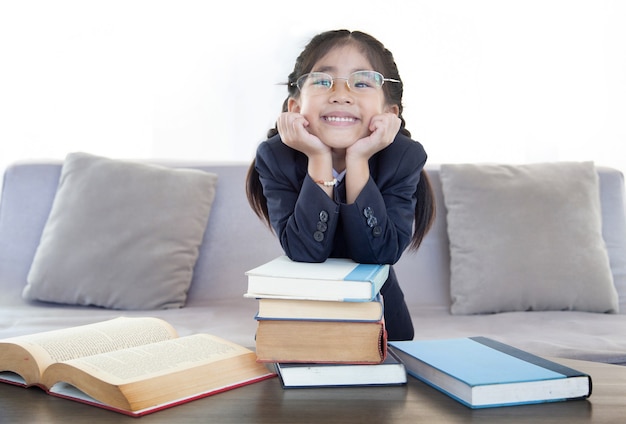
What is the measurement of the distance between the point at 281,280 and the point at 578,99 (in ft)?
7.50

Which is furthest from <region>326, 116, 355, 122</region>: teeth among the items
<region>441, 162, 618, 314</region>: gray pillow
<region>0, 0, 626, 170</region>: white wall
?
<region>0, 0, 626, 170</region>: white wall

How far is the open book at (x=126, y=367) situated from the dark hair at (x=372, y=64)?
77 cm

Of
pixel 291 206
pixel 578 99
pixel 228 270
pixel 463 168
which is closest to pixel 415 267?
pixel 463 168

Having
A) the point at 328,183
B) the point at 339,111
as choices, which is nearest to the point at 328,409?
the point at 328,183

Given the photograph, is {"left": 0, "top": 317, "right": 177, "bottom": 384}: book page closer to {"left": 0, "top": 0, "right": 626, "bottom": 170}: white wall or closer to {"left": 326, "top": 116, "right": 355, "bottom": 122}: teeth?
{"left": 326, "top": 116, "right": 355, "bottom": 122}: teeth

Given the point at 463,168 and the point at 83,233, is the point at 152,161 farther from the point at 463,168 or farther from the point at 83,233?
the point at 463,168

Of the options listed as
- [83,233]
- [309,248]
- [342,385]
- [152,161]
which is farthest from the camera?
[152,161]

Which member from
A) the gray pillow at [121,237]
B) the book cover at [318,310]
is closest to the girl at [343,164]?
the book cover at [318,310]

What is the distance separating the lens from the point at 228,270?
2338mm

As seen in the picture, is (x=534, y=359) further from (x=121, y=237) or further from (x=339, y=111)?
(x=121, y=237)

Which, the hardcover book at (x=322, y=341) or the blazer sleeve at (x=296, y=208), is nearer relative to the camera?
the hardcover book at (x=322, y=341)

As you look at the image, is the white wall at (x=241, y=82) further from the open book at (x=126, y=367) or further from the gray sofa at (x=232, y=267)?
the open book at (x=126, y=367)

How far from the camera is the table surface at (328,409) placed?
85 cm

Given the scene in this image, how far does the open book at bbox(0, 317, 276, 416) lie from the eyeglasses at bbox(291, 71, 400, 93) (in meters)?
0.64
